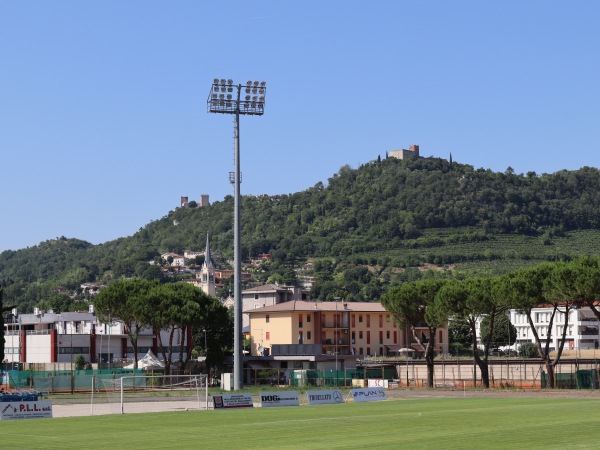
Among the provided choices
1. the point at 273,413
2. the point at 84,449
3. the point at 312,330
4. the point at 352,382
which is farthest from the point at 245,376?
the point at 84,449

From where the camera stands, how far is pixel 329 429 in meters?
33.8

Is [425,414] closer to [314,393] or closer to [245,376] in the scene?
[314,393]

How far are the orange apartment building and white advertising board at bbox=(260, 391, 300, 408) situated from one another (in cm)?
7331

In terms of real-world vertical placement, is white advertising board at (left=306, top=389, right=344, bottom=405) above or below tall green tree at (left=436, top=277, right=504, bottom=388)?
below

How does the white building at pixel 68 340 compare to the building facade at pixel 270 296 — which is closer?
the white building at pixel 68 340

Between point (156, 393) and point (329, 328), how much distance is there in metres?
61.0

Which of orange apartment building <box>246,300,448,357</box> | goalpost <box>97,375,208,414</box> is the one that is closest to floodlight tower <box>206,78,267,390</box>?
goalpost <box>97,375,208,414</box>

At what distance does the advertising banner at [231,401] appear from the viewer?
50.0 meters

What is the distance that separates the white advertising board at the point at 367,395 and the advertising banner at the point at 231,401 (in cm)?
809

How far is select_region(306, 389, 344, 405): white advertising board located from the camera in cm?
5356

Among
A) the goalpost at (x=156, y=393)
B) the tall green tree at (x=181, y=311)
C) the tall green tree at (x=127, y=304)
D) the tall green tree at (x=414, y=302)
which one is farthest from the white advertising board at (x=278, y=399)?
the tall green tree at (x=127, y=304)

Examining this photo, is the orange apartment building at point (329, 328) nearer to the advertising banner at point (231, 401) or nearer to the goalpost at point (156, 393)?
the goalpost at point (156, 393)

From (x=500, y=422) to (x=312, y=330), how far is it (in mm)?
96177

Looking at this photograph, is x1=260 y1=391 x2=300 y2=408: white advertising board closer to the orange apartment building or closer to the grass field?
the grass field
